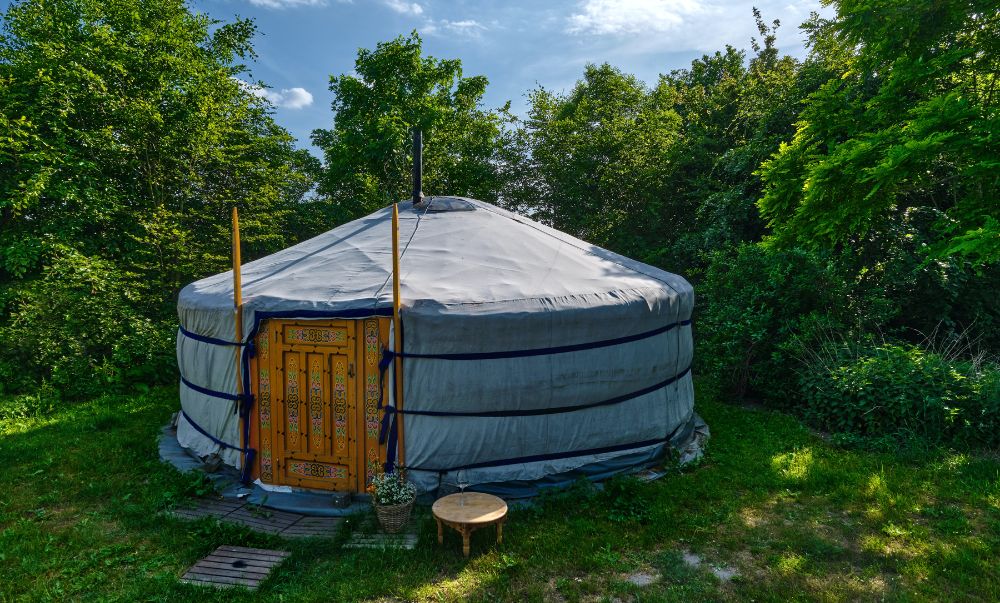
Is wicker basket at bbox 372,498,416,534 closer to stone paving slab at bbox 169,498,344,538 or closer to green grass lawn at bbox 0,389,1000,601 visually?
green grass lawn at bbox 0,389,1000,601

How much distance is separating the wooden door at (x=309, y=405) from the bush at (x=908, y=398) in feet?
15.3

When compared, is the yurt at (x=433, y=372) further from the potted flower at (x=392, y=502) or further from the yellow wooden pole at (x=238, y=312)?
the potted flower at (x=392, y=502)

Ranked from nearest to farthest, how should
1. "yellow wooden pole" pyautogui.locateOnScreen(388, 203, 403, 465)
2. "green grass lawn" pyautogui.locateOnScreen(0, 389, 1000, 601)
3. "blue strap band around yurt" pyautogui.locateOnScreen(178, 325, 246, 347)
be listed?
"green grass lawn" pyautogui.locateOnScreen(0, 389, 1000, 601), "yellow wooden pole" pyautogui.locateOnScreen(388, 203, 403, 465), "blue strap band around yurt" pyautogui.locateOnScreen(178, 325, 246, 347)

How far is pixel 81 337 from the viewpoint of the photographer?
23.1 feet

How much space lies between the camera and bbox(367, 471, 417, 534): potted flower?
11.5ft

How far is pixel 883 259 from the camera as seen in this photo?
7.45m

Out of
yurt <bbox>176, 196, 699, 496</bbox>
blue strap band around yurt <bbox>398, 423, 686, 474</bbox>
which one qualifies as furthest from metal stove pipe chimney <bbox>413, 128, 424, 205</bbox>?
blue strap band around yurt <bbox>398, 423, 686, 474</bbox>

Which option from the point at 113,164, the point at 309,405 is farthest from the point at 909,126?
the point at 113,164

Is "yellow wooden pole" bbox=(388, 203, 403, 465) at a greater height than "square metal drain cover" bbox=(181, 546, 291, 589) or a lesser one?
greater

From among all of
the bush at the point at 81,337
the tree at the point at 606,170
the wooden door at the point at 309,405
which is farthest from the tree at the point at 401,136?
the wooden door at the point at 309,405

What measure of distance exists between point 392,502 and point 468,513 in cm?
58

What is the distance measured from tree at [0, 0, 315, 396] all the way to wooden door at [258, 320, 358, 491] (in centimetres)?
424

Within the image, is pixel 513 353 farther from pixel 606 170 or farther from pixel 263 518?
pixel 606 170

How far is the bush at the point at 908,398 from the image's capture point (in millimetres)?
4938
